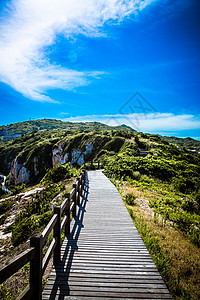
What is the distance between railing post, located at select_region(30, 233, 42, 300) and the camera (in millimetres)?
2408

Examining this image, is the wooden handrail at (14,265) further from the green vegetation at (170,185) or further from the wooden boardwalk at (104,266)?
the green vegetation at (170,185)

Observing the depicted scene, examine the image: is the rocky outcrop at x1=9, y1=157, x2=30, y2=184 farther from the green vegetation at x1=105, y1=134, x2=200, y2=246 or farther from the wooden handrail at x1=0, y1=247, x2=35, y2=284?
the wooden handrail at x1=0, y1=247, x2=35, y2=284

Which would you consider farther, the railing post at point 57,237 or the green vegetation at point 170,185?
the green vegetation at point 170,185

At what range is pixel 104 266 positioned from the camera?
11.7ft

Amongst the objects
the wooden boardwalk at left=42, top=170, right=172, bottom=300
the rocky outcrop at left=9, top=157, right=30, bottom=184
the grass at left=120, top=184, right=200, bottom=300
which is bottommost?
the rocky outcrop at left=9, top=157, right=30, bottom=184

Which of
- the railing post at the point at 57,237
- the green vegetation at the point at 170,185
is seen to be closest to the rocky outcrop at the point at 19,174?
the green vegetation at the point at 170,185

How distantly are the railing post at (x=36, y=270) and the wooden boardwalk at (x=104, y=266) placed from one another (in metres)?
0.43

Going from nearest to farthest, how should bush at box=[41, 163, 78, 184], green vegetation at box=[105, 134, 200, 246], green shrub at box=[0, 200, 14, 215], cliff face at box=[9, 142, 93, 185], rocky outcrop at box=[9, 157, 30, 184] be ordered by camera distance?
1. green vegetation at box=[105, 134, 200, 246]
2. green shrub at box=[0, 200, 14, 215]
3. bush at box=[41, 163, 78, 184]
4. cliff face at box=[9, 142, 93, 185]
5. rocky outcrop at box=[9, 157, 30, 184]

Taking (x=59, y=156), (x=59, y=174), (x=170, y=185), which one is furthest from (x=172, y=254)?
(x=59, y=156)

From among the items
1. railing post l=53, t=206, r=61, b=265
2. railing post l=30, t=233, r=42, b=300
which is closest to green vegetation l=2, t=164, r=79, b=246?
railing post l=53, t=206, r=61, b=265

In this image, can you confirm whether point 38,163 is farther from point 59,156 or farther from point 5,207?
point 5,207

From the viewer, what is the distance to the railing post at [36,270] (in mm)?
2408

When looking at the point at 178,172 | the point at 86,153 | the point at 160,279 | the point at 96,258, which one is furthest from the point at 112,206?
the point at 86,153

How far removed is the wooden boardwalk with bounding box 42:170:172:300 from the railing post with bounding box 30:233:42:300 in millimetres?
431
